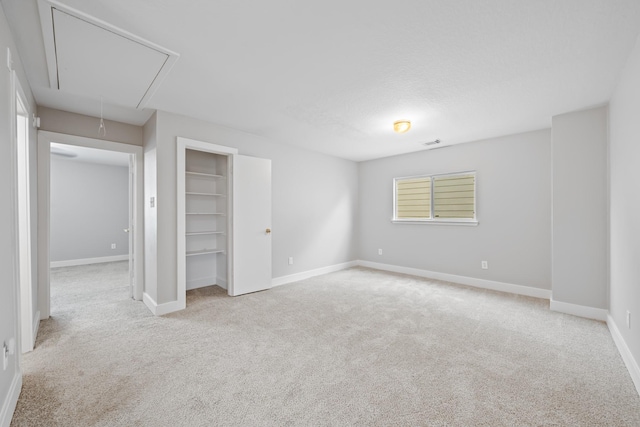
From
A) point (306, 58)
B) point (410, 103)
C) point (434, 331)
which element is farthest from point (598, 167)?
point (306, 58)

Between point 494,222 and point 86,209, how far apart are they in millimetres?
8696

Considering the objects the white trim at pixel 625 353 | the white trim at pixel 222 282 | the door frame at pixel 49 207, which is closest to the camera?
the white trim at pixel 625 353

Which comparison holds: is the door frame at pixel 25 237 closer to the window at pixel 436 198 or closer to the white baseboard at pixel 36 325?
the white baseboard at pixel 36 325

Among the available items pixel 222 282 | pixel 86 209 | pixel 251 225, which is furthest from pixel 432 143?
pixel 86 209

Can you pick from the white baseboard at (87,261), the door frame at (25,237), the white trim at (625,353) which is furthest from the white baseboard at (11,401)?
the white baseboard at (87,261)

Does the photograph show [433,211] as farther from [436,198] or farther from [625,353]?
[625,353]

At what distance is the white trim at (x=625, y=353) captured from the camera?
1897 millimetres

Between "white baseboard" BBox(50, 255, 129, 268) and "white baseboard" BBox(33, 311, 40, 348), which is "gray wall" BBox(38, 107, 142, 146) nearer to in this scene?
"white baseboard" BBox(33, 311, 40, 348)

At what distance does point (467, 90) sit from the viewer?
2660 millimetres

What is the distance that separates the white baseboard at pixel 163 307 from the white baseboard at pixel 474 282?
385cm

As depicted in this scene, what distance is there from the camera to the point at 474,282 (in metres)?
4.44

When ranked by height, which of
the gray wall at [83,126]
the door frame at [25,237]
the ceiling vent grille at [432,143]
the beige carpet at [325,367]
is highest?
the ceiling vent grille at [432,143]

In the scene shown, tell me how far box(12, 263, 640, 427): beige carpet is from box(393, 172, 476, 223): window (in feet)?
5.43

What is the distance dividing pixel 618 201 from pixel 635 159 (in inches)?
28.4
